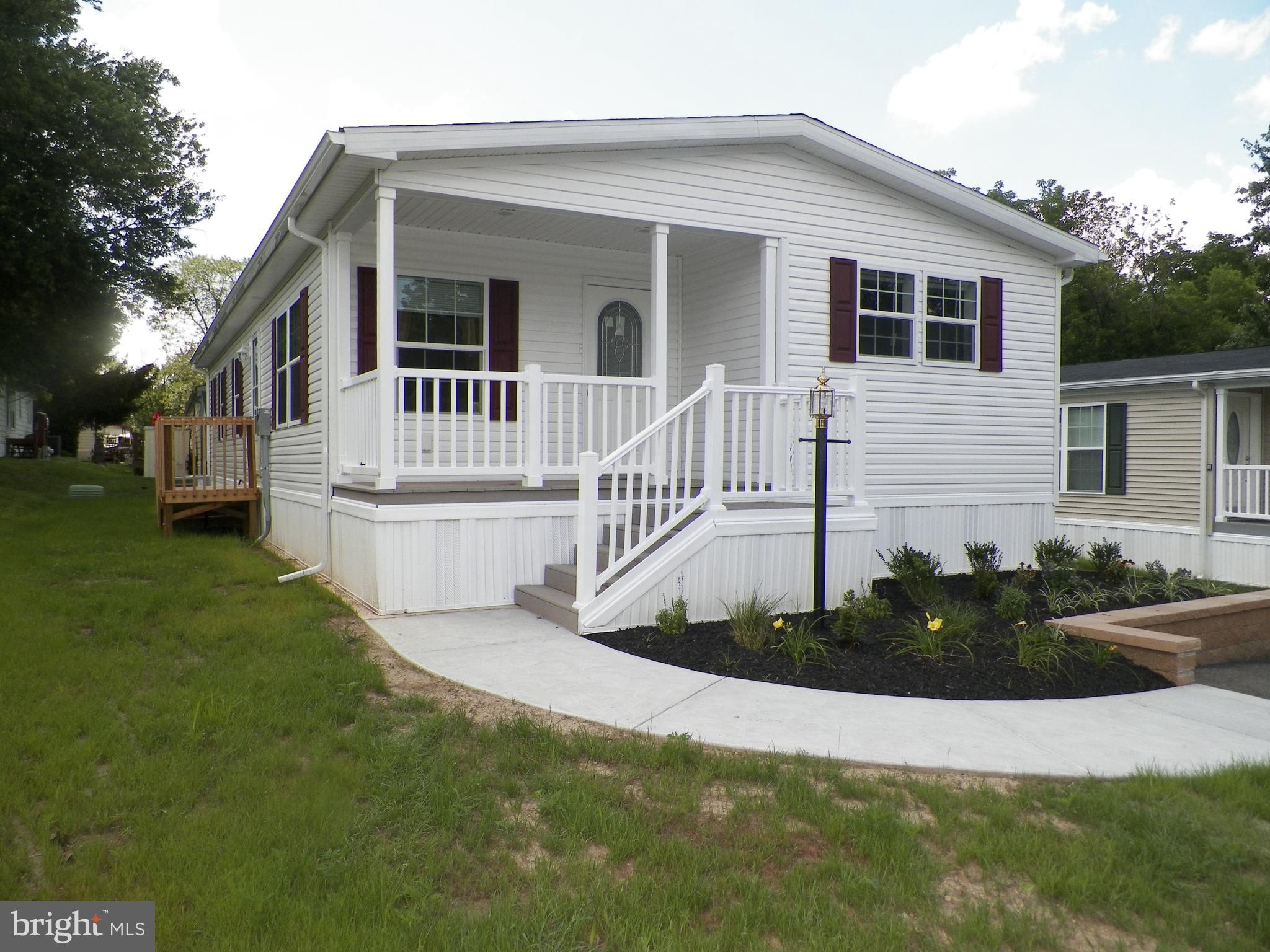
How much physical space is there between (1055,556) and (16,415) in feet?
121

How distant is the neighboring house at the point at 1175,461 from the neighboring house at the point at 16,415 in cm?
2633

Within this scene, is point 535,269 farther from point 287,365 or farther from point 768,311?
point 287,365

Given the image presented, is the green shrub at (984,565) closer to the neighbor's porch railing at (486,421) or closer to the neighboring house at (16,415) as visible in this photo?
the neighbor's porch railing at (486,421)

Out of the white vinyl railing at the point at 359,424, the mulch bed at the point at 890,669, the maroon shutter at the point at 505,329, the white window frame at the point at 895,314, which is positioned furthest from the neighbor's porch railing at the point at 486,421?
the white window frame at the point at 895,314

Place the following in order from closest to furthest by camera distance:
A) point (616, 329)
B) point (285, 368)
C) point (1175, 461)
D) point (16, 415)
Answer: point (616, 329) < point (285, 368) < point (1175, 461) < point (16, 415)

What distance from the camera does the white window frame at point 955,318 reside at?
938 cm

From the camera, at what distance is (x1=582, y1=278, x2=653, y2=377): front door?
30.3 feet

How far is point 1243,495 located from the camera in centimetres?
1271

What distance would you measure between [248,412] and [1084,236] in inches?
1064

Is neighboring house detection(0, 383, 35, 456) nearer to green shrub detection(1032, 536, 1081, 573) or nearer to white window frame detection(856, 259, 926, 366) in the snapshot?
A: white window frame detection(856, 259, 926, 366)

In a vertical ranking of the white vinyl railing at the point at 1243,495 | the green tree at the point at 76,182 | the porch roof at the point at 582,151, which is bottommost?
the white vinyl railing at the point at 1243,495

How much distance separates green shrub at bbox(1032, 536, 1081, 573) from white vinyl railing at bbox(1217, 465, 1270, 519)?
4541mm

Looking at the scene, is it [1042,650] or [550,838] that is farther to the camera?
[1042,650]

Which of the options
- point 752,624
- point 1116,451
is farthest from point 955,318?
point 1116,451
